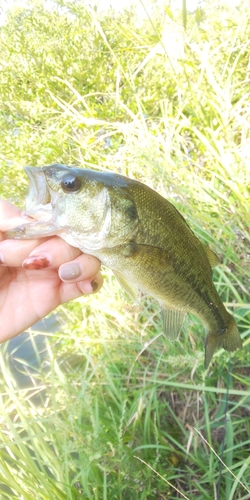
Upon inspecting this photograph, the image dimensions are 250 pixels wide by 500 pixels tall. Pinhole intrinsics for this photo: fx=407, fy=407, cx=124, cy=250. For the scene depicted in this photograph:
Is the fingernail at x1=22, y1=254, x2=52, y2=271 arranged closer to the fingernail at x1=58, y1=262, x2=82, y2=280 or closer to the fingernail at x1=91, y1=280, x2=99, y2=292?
the fingernail at x1=58, y1=262, x2=82, y2=280

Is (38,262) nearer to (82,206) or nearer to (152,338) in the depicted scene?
(82,206)

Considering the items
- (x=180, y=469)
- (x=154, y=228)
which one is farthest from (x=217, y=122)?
(x=180, y=469)

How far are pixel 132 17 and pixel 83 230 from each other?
3001 millimetres

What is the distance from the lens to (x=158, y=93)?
3.46 m

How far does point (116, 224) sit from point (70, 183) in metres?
0.18

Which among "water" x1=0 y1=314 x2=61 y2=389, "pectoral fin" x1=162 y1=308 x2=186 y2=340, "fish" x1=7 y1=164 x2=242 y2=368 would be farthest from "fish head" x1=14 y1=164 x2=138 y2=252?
"water" x1=0 y1=314 x2=61 y2=389

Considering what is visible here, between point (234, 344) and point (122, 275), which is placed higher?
point (122, 275)

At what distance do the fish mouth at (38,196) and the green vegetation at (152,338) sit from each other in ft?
2.65

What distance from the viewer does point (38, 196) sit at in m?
1.20

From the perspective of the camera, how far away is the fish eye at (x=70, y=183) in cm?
117

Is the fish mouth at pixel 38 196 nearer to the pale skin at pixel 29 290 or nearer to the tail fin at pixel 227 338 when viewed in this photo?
the pale skin at pixel 29 290

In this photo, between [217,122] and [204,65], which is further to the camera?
[217,122]

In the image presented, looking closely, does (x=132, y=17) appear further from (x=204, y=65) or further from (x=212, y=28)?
(x=204, y=65)

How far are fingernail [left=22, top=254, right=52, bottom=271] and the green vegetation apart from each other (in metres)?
0.69
